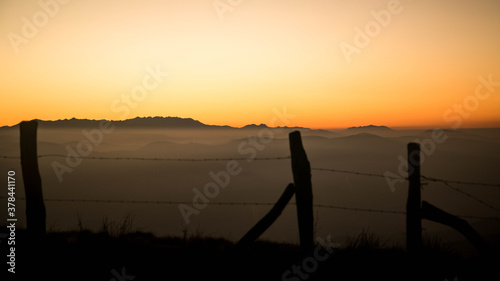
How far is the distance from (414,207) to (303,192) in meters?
1.80

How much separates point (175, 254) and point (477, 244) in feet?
15.6

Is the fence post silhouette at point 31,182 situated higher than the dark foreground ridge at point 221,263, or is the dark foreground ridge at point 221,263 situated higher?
the fence post silhouette at point 31,182

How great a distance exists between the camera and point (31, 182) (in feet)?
17.4

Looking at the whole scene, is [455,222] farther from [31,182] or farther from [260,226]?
[31,182]

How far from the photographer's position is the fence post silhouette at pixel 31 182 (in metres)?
5.26

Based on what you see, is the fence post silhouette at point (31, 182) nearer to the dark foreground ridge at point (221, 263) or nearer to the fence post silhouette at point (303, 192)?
the dark foreground ridge at point (221, 263)

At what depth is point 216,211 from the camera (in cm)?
19338

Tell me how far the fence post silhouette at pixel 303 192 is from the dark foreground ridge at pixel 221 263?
0.80 feet

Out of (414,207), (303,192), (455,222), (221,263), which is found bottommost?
(221,263)

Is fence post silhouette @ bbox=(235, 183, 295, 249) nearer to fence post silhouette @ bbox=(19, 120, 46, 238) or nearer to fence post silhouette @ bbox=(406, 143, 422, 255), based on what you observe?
fence post silhouette @ bbox=(406, 143, 422, 255)

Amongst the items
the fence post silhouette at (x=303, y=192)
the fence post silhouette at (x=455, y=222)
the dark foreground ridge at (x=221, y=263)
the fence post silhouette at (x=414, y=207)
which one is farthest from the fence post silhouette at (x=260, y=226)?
the fence post silhouette at (x=455, y=222)

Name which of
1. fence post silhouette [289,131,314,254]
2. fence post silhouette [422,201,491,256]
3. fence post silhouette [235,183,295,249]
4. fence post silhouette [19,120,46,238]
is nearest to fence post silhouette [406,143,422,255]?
fence post silhouette [422,201,491,256]

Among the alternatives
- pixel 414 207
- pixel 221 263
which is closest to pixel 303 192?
pixel 221 263

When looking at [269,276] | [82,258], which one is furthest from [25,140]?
[269,276]
